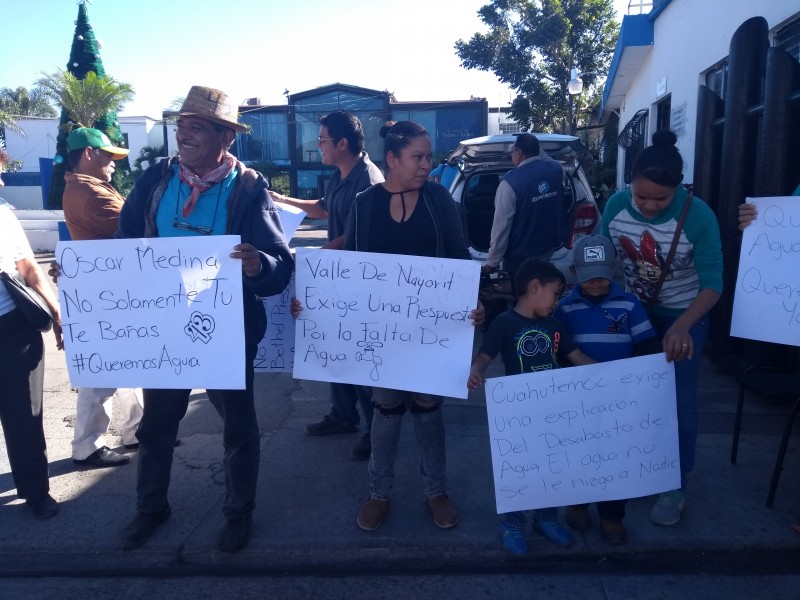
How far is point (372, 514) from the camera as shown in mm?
3404

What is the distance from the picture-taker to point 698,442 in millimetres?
4383

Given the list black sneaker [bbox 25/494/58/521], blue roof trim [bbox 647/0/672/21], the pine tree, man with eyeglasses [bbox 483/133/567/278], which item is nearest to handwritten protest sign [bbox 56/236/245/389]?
black sneaker [bbox 25/494/58/521]

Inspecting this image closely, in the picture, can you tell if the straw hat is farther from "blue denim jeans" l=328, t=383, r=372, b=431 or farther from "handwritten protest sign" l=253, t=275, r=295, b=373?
"blue denim jeans" l=328, t=383, r=372, b=431

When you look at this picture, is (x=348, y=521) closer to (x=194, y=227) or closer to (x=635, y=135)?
(x=194, y=227)

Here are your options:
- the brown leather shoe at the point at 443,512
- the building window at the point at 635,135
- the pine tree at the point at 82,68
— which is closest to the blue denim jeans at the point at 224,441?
the brown leather shoe at the point at 443,512

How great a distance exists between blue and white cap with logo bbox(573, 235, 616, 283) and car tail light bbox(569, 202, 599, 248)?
3471 millimetres

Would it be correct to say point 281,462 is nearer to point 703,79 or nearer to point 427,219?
point 427,219

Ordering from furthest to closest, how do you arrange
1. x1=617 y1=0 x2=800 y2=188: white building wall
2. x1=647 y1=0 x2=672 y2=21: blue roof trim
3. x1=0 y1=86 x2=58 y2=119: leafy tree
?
x1=0 y1=86 x2=58 y2=119: leafy tree → x1=647 y1=0 x2=672 y2=21: blue roof trim → x1=617 y1=0 x2=800 y2=188: white building wall

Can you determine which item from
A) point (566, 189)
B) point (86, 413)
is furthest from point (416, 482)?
point (566, 189)

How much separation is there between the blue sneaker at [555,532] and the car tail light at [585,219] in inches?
148

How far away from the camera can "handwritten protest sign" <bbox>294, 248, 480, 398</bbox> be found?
3090 millimetres

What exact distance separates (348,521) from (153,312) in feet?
4.78

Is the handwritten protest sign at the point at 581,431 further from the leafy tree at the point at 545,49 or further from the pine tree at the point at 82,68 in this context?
the leafy tree at the point at 545,49

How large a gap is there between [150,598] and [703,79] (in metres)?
8.50
